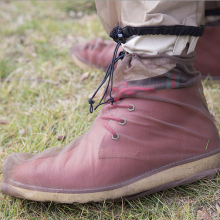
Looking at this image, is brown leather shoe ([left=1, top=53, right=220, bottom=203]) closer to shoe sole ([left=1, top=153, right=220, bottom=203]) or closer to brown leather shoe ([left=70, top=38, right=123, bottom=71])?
shoe sole ([left=1, top=153, right=220, bottom=203])

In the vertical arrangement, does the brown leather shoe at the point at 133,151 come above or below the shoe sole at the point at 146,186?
above

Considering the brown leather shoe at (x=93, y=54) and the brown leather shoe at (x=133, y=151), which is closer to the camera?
the brown leather shoe at (x=133, y=151)

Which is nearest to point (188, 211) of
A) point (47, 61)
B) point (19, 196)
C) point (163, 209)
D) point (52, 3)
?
point (163, 209)

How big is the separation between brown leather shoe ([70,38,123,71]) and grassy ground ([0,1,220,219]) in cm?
7

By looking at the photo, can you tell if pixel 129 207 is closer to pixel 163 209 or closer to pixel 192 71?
pixel 163 209

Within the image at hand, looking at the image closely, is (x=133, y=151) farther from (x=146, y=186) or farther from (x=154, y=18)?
(x=154, y=18)

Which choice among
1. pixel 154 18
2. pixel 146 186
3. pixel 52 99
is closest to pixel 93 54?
pixel 52 99

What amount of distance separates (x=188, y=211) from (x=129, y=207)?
0.24 metres

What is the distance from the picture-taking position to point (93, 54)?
1.90 meters

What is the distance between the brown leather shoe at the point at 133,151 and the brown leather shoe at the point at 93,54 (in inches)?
34.1

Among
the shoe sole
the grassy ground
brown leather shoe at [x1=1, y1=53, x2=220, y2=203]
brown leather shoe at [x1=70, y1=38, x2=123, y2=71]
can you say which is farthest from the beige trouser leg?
brown leather shoe at [x1=70, y1=38, x2=123, y2=71]

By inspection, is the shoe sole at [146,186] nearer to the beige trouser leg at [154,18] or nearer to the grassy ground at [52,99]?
the grassy ground at [52,99]

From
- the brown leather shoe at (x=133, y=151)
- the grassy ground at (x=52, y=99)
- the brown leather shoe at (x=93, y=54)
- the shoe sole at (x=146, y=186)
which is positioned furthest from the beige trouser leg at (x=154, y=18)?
the brown leather shoe at (x=93, y=54)

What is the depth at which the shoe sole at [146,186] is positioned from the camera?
3.14 ft
